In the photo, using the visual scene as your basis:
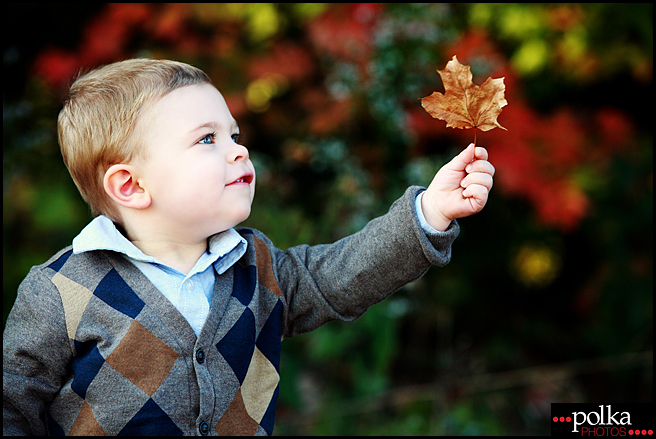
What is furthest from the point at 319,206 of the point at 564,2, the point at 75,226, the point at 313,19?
the point at 564,2

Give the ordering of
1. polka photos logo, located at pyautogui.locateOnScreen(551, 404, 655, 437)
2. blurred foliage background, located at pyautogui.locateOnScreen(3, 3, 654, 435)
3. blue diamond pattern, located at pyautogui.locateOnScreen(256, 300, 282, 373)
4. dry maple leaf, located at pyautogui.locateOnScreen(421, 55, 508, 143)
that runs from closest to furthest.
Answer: dry maple leaf, located at pyautogui.locateOnScreen(421, 55, 508, 143) < blue diamond pattern, located at pyautogui.locateOnScreen(256, 300, 282, 373) < polka photos logo, located at pyautogui.locateOnScreen(551, 404, 655, 437) < blurred foliage background, located at pyautogui.locateOnScreen(3, 3, 654, 435)

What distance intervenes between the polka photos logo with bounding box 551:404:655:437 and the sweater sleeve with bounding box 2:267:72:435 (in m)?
1.22

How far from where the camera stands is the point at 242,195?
3.66 feet

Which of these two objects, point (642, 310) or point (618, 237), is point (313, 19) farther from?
point (642, 310)

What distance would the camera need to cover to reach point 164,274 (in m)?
1.13

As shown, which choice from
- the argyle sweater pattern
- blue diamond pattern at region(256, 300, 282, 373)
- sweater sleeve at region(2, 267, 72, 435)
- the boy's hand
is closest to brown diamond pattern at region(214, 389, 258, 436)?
the argyle sweater pattern

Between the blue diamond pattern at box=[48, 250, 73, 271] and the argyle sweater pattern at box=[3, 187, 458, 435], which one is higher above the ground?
the blue diamond pattern at box=[48, 250, 73, 271]

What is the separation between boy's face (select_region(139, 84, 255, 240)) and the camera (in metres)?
1.08

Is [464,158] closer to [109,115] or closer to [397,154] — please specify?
[109,115]

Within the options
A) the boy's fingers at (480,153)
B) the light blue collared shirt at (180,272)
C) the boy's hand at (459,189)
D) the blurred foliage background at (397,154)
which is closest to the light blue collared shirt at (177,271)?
the light blue collared shirt at (180,272)

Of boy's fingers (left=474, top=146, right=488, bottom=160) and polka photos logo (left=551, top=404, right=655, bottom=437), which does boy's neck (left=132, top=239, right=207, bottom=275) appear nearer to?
boy's fingers (left=474, top=146, right=488, bottom=160)

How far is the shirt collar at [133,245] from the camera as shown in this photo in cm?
109

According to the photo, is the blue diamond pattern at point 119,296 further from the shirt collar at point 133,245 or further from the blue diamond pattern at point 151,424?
the blue diamond pattern at point 151,424

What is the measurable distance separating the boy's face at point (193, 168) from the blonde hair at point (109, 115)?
3 cm
